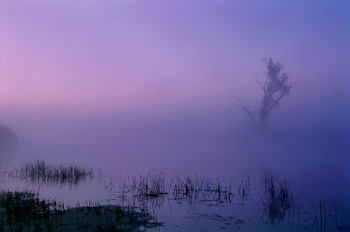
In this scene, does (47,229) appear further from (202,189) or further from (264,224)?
(202,189)

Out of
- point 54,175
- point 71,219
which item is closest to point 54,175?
point 54,175

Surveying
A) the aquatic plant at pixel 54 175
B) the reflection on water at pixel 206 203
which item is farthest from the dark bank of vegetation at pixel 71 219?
the aquatic plant at pixel 54 175

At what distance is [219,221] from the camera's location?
1069cm

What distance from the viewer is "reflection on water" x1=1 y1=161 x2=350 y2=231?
414 inches

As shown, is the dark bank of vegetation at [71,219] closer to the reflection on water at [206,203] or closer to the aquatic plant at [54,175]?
the reflection on water at [206,203]

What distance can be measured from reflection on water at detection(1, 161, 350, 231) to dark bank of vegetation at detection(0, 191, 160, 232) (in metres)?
0.84

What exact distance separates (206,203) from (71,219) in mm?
5430

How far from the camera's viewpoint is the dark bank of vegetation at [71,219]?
355 inches

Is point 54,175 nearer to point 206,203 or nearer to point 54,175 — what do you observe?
point 54,175

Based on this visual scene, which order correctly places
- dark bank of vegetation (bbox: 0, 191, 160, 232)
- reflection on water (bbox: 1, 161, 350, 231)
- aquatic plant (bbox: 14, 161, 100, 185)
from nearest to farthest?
dark bank of vegetation (bbox: 0, 191, 160, 232)
reflection on water (bbox: 1, 161, 350, 231)
aquatic plant (bbox: 14, 161, 100, 185)

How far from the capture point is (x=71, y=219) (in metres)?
9.82

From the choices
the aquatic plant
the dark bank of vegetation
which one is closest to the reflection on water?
the aquatic plant

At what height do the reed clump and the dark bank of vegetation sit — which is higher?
the reed clump

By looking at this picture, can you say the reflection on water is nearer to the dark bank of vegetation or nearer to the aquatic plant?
the aquatic plant
